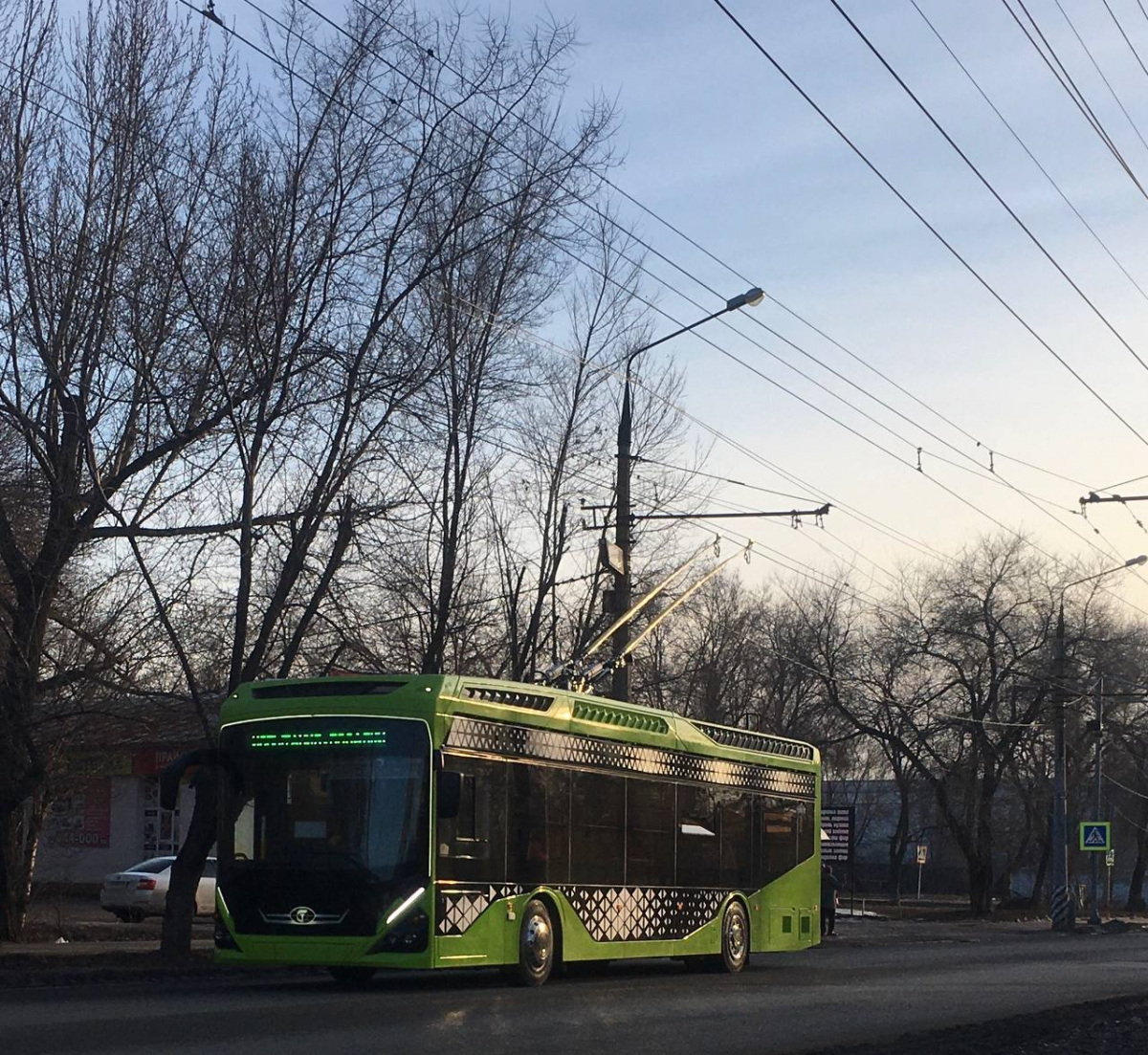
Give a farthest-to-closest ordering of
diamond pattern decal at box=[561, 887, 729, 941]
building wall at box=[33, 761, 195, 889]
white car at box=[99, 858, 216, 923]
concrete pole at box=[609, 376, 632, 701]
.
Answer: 1. building wall at box=[33, 761, 195, 889]
2. white car at box=[99, 858, 216, 923]
3. concrete pole at box=[609, 376, 632, 701]
4. diamond pattern decal at box=[561, 887, 729, 941]

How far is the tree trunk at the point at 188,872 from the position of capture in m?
19.1

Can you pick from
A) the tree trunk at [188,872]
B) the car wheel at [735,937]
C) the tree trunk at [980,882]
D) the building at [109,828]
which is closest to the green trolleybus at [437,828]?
the car wheel at [735,937]

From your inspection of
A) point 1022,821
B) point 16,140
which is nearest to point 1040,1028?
point 16,140

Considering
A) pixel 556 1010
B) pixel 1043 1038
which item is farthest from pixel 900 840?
pixel 1043 1038

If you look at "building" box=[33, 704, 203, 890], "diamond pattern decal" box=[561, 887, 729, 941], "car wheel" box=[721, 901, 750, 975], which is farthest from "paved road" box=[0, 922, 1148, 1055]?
"building" box=[33, 704, 203, 890]

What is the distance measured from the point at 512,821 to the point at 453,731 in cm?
139

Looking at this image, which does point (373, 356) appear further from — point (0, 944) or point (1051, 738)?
point (1051, 738)

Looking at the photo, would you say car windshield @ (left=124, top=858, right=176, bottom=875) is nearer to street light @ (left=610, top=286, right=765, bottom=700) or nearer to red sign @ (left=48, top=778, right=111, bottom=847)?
red sign @ (left=48, top=778, right=111, bottom=847)

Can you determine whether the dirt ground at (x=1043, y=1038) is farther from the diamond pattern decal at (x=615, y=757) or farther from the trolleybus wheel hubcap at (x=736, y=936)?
the trolleybus wheel hubcap at (x=736, y=936)

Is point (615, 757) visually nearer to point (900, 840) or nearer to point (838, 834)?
point (838, 834)

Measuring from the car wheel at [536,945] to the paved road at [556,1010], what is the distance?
1.07 feet

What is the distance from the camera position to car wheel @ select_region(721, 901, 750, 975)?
20.4 meters

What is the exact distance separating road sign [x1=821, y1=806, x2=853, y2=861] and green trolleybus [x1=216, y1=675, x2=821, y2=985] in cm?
2190

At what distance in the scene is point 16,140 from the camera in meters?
16.5
